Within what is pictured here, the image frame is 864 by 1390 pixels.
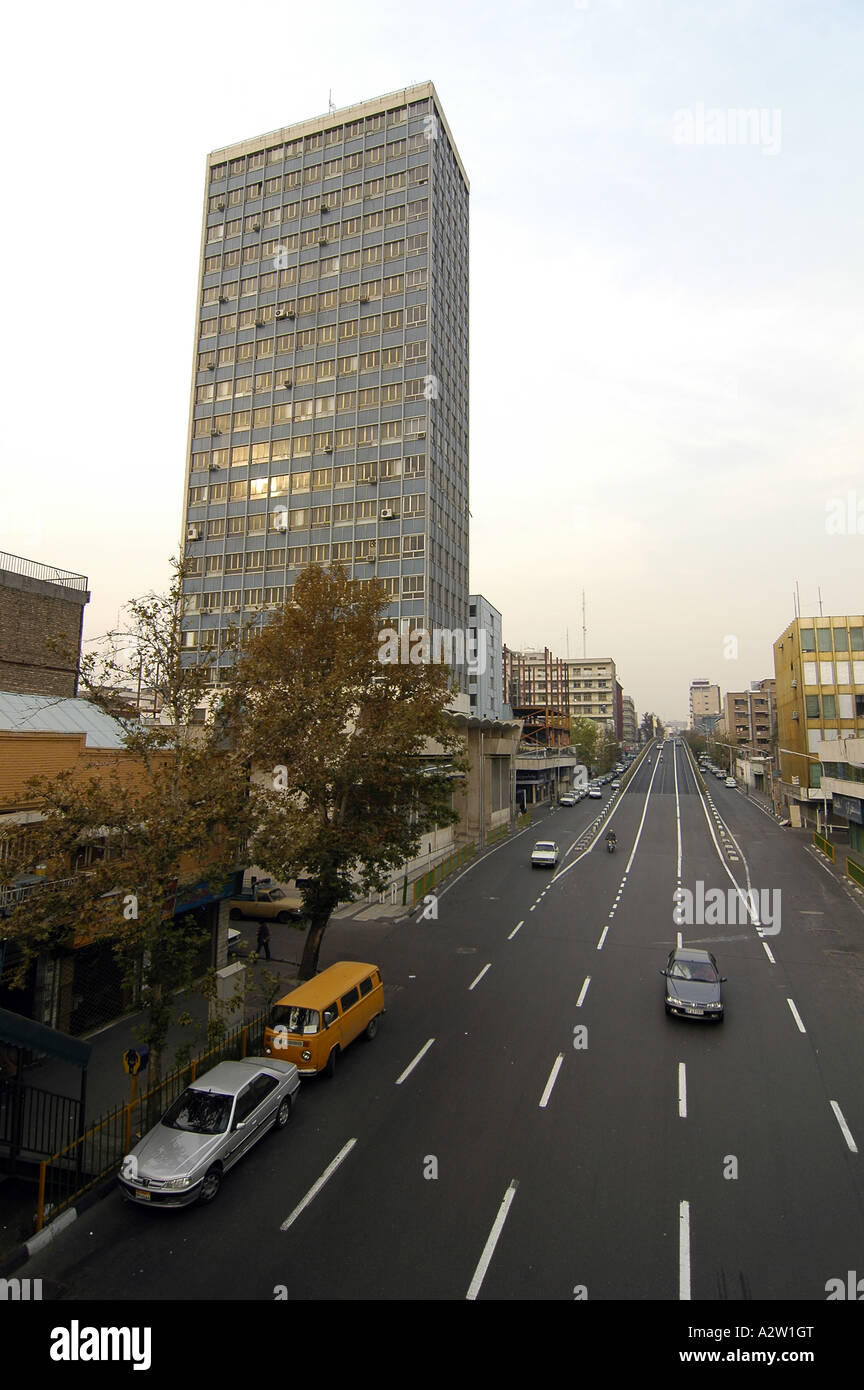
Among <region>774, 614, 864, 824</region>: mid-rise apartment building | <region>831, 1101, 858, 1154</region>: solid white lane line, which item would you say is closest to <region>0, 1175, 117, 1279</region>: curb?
<region>831, 1101, 858, 1154</region>: solid white lane line

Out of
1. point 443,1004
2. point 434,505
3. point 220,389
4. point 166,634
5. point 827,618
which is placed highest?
point 220,389

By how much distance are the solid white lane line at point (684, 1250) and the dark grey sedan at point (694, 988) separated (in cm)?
812

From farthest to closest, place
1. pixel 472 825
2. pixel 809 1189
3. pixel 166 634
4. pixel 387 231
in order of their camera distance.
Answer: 1. pixel 387 231
2. pixel 472 825
3. pixel 166 634
4. pixel 809 1189

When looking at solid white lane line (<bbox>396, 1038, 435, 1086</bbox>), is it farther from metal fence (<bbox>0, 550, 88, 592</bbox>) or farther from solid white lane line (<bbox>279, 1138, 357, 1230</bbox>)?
metal fence (<bbox>0, 550, 88, 592</bbox>)

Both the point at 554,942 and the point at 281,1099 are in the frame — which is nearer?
the point at 281,1099

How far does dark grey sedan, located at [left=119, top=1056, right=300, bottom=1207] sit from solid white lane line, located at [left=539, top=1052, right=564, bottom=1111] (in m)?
5.37

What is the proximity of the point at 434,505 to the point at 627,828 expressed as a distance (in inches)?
1436

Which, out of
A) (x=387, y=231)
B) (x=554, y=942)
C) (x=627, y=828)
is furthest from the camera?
(x=387, y=231)

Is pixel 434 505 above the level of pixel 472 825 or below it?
above

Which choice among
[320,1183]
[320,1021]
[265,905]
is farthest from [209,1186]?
[265,905]

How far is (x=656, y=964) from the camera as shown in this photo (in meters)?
23.8

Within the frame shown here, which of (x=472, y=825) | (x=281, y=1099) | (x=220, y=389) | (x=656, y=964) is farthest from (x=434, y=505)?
(x=281, y=1099)

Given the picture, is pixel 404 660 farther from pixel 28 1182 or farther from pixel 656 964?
pixel 28 1182

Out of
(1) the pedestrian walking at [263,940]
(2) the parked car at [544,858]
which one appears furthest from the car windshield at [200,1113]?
(2) the parked car at [544,858]
